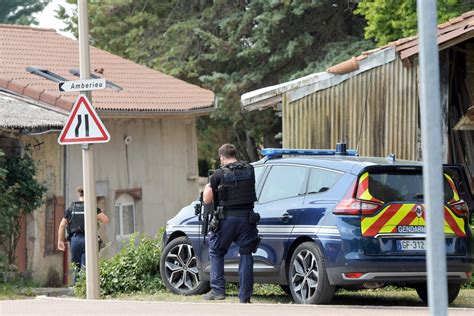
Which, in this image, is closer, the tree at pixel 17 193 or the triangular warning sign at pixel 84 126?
the triangular warning sign at pixel 84 126

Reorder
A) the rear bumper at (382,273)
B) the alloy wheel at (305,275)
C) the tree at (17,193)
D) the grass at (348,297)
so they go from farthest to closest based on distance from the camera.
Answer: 1. the tree at (17,193)
2. the grass at (348,297)
3. the alloy wheel at (305,275)
4. the rear bumper at (382,273)

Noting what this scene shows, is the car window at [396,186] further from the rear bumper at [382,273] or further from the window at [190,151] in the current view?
the window at [190,151]

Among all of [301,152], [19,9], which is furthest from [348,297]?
[19,9]

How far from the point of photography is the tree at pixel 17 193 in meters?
19.2

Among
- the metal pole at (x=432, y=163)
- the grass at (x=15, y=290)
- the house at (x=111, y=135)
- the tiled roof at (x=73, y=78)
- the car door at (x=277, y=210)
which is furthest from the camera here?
the tiled roof at (x=73, y=78)

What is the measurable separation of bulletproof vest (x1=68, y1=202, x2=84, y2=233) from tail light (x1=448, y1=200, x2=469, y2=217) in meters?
6.92

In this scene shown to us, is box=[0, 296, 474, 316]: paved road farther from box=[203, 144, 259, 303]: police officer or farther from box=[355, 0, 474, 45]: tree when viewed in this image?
box=[355, 0, 474, 45]: tree

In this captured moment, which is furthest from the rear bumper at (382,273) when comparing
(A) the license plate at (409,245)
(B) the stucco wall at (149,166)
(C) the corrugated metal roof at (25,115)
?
(B) the stucco wall at (149,166)

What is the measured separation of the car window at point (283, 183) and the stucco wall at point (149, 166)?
1298 cm

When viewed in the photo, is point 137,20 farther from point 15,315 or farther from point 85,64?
point 15,315

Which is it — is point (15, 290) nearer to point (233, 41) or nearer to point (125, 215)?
point (125, 215)

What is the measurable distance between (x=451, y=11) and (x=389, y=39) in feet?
5.21

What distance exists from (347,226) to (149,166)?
1739cm

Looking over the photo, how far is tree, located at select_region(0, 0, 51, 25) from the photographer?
59.9 m
